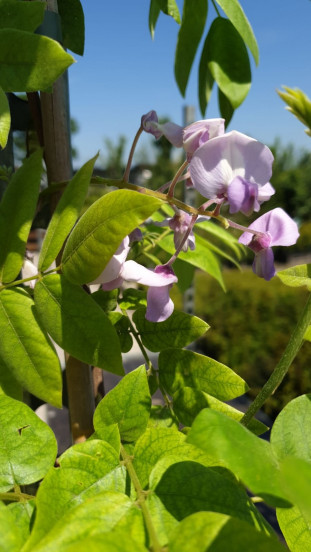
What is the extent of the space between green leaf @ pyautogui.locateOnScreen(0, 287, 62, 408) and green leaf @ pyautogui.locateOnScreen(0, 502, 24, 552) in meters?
0.15

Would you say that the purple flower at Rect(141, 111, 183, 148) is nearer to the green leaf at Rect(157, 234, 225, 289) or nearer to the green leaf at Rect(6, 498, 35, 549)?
the green leaf at Rect(157, 234, 225, 289)

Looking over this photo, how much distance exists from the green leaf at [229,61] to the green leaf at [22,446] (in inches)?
16.6

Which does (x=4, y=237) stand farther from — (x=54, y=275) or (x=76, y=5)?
(x=76, y=5)

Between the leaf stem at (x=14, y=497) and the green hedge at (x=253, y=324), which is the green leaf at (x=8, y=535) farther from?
the green hedge at (x=253, y=324)

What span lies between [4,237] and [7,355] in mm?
130

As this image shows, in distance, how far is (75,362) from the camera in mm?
655

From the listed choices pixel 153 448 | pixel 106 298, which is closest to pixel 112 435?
pixel 153 448

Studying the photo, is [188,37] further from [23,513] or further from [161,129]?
[23,513]

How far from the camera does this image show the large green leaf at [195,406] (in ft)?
1.67

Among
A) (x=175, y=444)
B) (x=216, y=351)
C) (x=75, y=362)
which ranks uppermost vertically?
(x=175, y=444)

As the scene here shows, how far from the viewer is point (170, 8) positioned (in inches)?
29.6

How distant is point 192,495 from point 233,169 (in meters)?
0.31

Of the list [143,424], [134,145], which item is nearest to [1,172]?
[134,145]

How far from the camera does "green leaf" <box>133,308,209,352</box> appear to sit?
0.58 m
